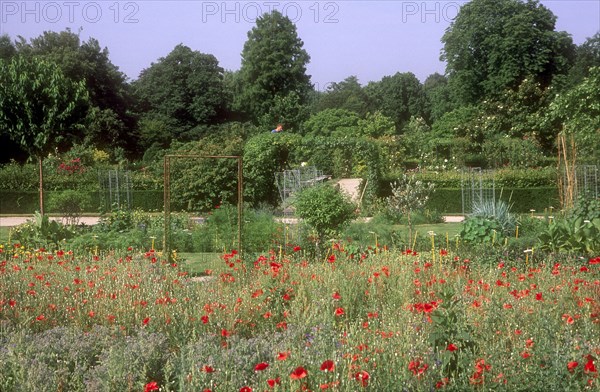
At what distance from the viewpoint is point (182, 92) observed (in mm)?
45594

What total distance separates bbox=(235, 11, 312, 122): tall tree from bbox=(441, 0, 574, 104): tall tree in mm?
9736

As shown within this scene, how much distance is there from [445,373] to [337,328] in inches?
63.3

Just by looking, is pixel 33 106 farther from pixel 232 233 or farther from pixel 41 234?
pixel 232 233

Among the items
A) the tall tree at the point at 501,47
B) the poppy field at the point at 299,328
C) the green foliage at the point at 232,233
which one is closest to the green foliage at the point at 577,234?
the poppy field at the point at 299,328

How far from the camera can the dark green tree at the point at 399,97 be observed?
2394 inches

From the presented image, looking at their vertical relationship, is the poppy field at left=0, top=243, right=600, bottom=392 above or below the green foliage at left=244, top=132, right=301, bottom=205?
below

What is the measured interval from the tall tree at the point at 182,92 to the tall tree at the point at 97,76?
4020mm

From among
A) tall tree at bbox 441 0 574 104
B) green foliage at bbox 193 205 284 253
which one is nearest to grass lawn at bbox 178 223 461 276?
green foliage at bbox 193 205 284 253

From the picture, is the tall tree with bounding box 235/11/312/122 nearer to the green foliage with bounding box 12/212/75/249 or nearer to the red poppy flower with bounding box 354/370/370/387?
the green foliage with bounding box 12/212/75/249

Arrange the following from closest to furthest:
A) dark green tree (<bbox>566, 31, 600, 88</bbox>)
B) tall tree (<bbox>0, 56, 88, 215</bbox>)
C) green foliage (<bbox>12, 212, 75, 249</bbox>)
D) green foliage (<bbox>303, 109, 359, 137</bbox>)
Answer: green foliage (<bbox>12, 212, 75, 249</bbox>) → tall tree (<bbox>0, 56, 88, 215</bbox>) → dark green tree (<bbox>566, 31, 600, 88</bbox>) → green foliage (<bbox>303, 109, 359, 137</bbox>)

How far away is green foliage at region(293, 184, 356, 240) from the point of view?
1123 centimetres

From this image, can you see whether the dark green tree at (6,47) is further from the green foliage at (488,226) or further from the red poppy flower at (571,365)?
the red poppy flower at (571,365)

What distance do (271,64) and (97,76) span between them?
35.1ft

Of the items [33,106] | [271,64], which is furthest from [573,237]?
[271,64]
